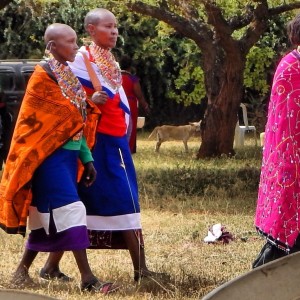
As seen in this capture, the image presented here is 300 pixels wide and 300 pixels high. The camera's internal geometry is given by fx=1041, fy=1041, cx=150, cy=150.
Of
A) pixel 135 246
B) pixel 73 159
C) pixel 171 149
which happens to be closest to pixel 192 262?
pixel 135 246

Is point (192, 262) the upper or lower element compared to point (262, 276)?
lower

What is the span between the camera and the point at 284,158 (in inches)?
211

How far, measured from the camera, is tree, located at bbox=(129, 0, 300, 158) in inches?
633

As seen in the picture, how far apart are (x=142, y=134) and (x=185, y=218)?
→ 62.6ft

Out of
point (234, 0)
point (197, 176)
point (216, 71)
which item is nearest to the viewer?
point (197, 176)

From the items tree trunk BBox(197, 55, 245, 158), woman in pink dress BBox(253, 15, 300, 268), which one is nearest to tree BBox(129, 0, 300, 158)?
tree trunk BBox(197, 55, 245, 158)

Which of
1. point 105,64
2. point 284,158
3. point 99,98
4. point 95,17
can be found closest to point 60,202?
point 99,98

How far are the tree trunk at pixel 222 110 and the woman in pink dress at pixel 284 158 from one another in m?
12.3

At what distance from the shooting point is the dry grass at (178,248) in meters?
6.32

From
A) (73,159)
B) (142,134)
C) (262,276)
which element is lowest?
(142,134)

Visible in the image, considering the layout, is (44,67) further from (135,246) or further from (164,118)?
(164,118)

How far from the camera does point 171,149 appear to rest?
22.6 m

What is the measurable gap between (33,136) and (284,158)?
166cm

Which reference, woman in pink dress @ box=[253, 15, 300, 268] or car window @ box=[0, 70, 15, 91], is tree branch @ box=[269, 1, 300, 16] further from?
woman in pink dress @ box=[253, 15, 300, 268]
